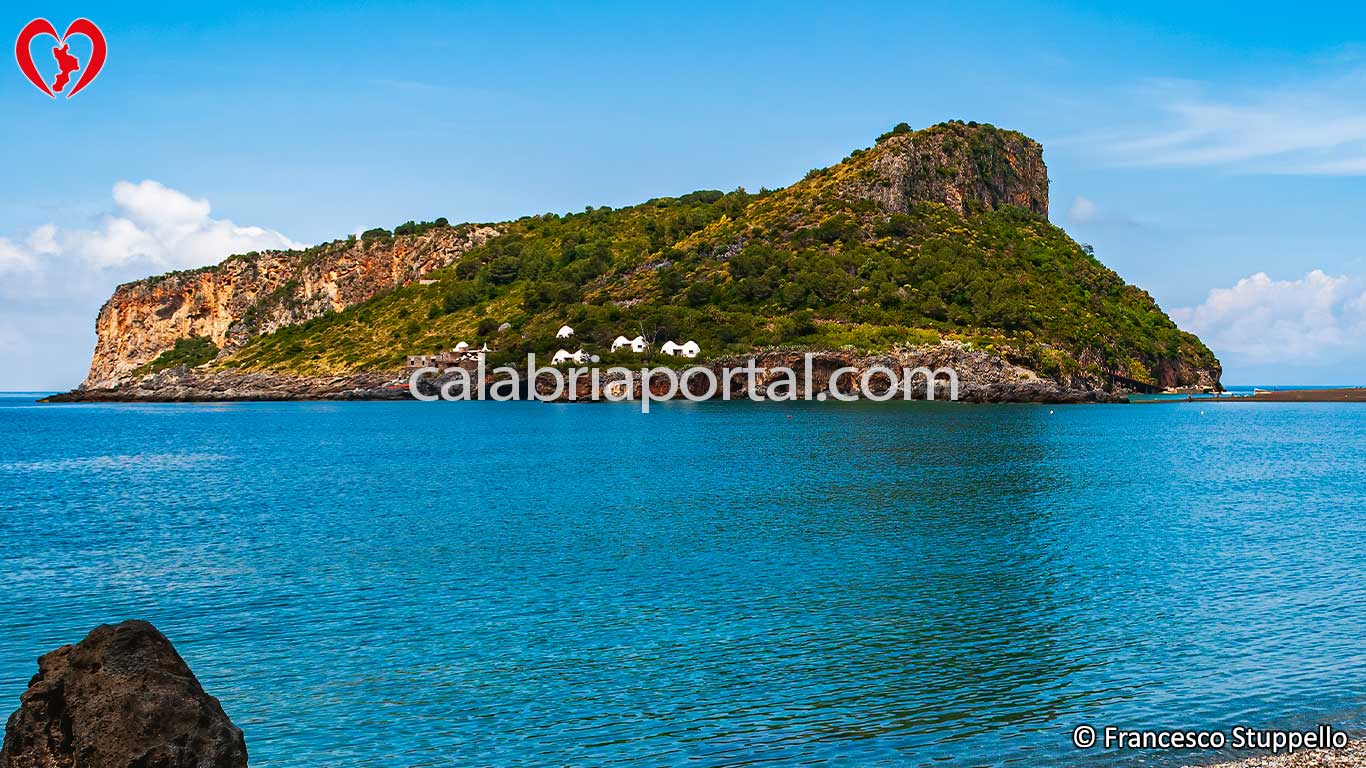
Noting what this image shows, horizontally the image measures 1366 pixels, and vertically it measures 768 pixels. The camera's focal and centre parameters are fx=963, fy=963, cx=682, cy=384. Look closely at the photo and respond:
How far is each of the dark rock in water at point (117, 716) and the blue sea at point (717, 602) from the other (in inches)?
149

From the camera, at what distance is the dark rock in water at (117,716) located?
11.7 metres

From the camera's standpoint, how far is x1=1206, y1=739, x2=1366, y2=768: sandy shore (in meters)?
13.9

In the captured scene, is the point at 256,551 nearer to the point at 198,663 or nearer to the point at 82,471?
the point at 198,663

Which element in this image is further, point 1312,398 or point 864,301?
point 1312,398

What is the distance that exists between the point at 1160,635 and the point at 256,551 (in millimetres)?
29152

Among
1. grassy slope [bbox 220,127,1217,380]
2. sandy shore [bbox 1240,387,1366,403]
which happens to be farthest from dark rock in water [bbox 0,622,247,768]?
sandy shore [bbox 1240,387,1366,403]

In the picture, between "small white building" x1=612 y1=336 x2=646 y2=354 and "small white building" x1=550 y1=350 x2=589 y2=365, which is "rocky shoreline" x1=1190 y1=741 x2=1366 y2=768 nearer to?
"small white building" x1=612 y1=336 x2=646 y2=354

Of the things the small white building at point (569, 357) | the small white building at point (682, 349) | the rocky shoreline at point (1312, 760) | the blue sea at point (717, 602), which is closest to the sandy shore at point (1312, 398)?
the small white building at point (682, 349)

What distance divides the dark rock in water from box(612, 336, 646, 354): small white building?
15120cm

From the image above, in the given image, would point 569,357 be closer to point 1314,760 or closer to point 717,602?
point 717,602

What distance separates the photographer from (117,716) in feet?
38.7

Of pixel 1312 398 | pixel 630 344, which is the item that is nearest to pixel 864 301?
pixel 630 344

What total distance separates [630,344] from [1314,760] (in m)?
154

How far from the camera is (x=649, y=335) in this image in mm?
167125
